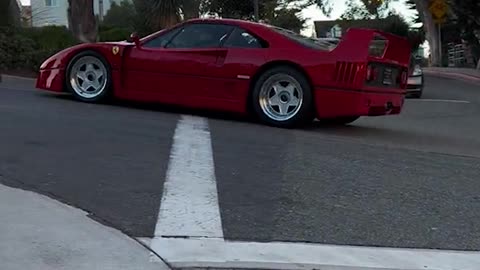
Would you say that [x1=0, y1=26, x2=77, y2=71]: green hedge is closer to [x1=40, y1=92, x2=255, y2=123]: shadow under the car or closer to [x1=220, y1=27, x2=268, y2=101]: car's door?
[x1=40, y1=92, x2=255, y2=123]: shadow under the car

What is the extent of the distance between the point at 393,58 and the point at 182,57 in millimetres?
2960

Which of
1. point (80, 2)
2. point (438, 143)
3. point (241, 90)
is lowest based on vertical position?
point (438, 143)

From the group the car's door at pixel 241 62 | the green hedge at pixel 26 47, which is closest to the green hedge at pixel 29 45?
the green hedge at pixel 26 47

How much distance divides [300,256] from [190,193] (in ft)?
5.44

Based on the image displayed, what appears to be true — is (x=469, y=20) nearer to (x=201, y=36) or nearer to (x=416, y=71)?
(x=416, y=71)

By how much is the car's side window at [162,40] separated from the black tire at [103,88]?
68 cm

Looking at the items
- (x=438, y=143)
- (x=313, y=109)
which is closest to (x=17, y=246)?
(x=313, y=109)

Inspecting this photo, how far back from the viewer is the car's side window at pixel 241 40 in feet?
34.6

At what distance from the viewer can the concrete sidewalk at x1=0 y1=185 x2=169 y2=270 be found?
14.9 ft

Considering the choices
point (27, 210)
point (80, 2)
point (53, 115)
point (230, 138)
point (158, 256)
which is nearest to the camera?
point (158, 256)

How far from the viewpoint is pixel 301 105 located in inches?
399

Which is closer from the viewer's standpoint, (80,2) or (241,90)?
(241,90)

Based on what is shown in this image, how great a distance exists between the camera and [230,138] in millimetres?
9016

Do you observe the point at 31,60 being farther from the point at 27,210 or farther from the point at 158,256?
the point at 158,256
